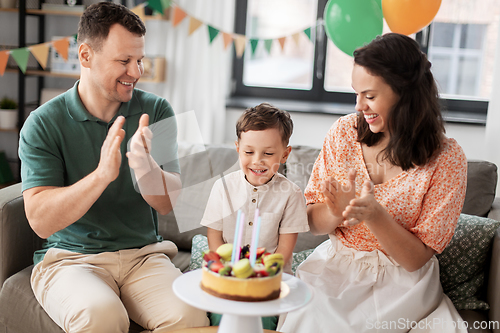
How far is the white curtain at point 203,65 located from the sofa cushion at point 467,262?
2103mm

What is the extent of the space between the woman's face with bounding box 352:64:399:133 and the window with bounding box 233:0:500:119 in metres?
1.88

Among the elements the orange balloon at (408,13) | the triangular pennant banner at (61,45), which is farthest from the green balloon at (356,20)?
the triangular pennant banner at (61,45)

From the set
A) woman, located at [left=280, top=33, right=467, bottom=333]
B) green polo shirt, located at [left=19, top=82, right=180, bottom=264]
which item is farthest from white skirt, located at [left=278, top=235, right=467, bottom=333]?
green polo shirt, located at [left=19, top=82, right=180, bottom=264]

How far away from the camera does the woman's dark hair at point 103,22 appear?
157cm

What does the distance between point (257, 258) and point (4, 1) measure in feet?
10.9

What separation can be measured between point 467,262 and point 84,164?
4.27 ft

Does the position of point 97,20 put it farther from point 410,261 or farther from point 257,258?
point 410,261

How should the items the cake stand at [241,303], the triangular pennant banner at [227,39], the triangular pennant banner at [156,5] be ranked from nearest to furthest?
the cake stand at [241,303], the triangular pennant banner at [156,5], the triangular pennant banner at [227,39]

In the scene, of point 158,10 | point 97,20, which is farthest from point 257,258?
A: point 158,10

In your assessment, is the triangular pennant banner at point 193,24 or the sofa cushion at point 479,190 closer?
the sofa cushion at point 479,190

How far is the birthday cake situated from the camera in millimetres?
955

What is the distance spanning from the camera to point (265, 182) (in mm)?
1520

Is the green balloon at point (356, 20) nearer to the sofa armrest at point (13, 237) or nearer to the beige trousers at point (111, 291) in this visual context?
the beige trousers at point (111, 291)

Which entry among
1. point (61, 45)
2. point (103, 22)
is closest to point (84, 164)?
point (103, 22)
